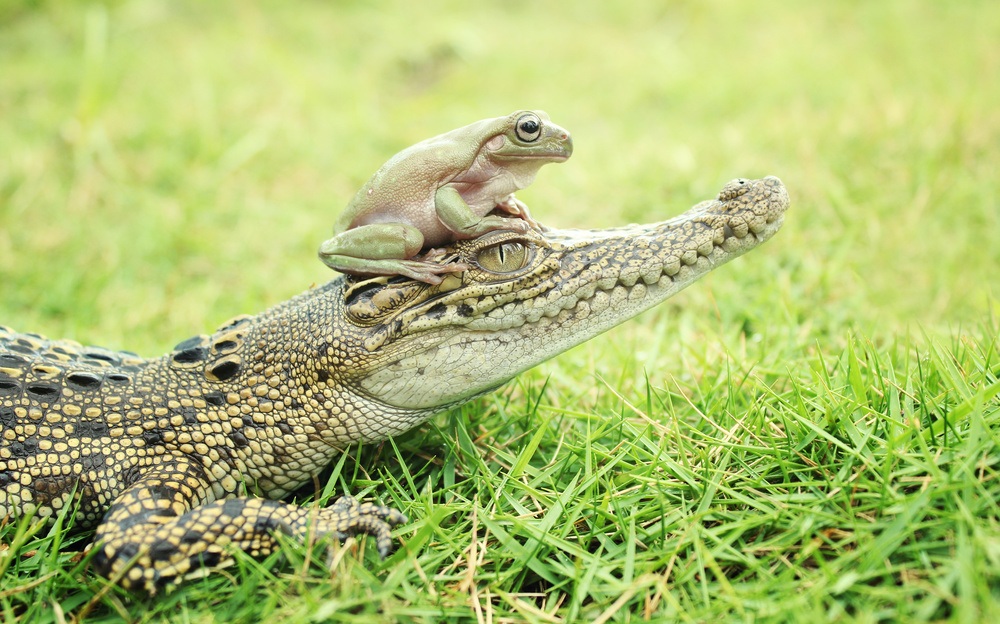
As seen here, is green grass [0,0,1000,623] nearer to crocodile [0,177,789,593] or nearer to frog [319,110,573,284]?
crocodile [0,177,789,593]

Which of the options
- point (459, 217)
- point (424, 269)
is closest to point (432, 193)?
point (459, 217)

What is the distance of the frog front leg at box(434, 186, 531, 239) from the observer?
8.02 feet

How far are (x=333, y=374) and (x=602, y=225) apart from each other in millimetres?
3681

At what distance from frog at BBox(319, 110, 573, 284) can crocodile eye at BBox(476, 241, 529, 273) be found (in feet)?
0.25

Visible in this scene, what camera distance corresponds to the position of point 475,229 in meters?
2.49

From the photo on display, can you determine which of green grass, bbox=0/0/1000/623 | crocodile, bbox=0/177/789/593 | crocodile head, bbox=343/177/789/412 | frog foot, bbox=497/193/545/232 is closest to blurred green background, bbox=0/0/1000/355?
green grass, bbox=0/0/1000/623

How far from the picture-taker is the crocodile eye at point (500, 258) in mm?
2527

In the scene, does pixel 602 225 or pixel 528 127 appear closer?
pixel 528 127

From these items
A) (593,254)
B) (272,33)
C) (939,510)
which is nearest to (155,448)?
(593,254)

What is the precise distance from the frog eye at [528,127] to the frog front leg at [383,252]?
54 centimetres

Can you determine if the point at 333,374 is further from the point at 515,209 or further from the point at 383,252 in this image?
the point at 515,209

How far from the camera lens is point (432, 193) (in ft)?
8.09

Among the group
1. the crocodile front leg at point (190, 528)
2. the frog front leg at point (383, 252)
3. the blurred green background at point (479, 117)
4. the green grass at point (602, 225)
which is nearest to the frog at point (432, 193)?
the frog front leg at point (383, 252)

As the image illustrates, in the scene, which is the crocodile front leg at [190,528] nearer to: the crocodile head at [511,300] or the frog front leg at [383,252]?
the crocodile head at [511,300]
